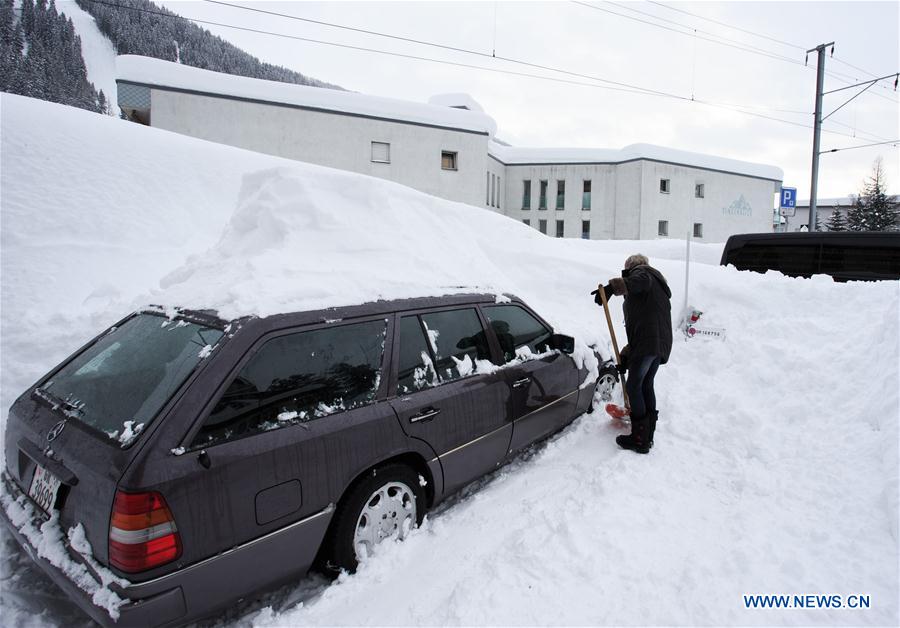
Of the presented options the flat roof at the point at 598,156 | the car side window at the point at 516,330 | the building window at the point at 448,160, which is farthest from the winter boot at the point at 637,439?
the flat roof at the point at 598,156

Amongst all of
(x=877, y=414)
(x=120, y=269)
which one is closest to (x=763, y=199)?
(x=877, y=414)

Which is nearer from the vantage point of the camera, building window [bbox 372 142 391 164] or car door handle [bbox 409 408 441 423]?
car door handle [bbox 409 408 441 423]

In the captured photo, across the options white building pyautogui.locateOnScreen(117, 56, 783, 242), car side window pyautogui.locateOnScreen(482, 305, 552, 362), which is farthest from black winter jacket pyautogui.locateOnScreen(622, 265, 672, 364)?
white building pyautogui.locateOnScreen(117, 56, 783, 242)

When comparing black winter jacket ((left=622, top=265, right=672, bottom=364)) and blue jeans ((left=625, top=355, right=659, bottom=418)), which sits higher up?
black winter jacket ((left=622, top=265, right=672, bottom=364))

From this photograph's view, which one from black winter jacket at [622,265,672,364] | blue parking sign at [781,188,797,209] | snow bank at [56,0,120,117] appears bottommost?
black winter jacket at [622,265,672,364]

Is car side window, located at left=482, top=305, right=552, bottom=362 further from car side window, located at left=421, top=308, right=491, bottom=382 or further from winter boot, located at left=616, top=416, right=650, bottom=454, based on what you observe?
winter boot, located at left=616, top=416, right=650, bottom=454

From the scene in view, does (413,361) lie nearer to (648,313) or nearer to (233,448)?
(233,448)

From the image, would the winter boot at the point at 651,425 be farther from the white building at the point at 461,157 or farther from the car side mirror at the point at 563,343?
the white building at the point at 461,157

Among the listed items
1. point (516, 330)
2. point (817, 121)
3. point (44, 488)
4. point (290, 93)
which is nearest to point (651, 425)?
point (516, 330)

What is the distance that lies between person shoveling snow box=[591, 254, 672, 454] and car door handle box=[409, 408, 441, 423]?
1.95 metres

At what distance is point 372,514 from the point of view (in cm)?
275

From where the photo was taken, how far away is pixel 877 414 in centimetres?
389

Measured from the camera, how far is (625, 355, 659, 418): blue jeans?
13.6 feet

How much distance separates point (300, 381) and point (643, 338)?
2.88 metres
